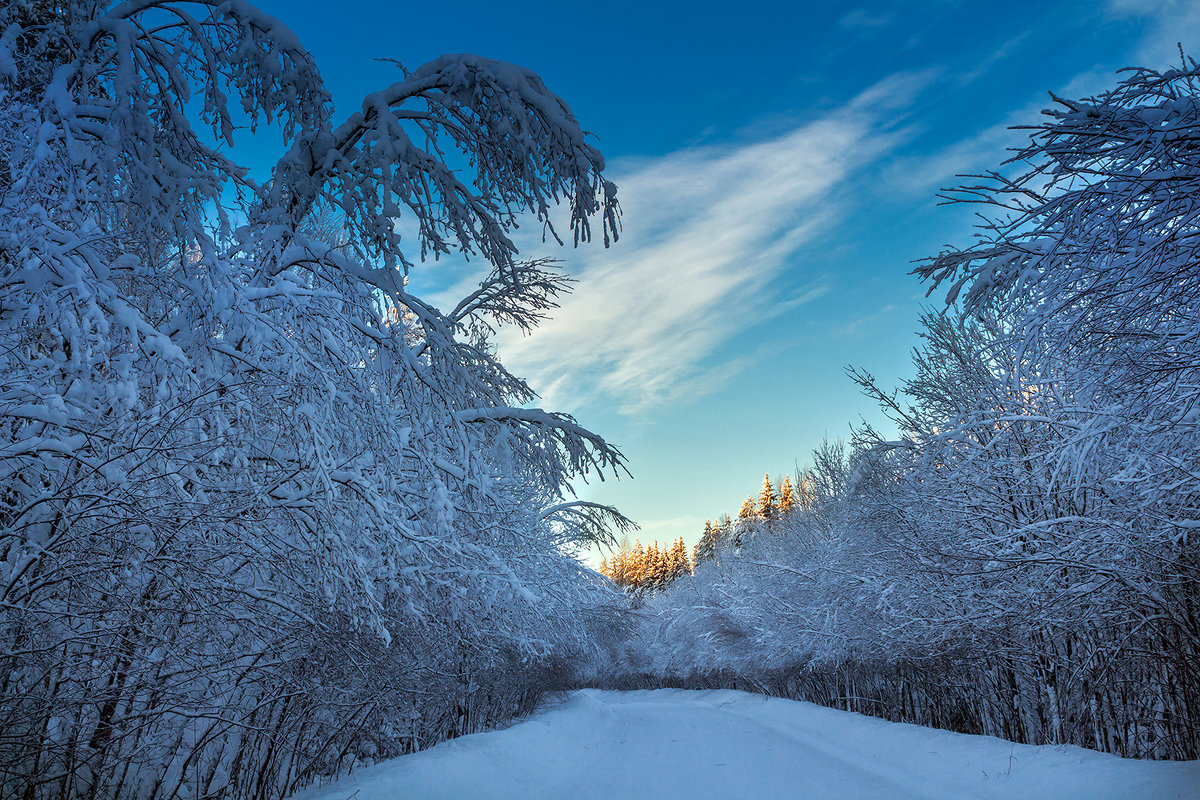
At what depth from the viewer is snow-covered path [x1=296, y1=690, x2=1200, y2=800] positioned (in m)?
6.96

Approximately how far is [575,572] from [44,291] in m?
13.7

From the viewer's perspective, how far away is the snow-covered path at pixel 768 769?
22.8 ft

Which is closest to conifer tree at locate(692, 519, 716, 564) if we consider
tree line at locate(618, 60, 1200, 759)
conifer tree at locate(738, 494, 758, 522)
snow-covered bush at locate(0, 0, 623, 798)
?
conifer tree at locate(738, 494, 758, 522)

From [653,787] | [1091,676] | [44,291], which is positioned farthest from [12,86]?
[1091,676]

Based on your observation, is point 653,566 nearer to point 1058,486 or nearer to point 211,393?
point 1058,486

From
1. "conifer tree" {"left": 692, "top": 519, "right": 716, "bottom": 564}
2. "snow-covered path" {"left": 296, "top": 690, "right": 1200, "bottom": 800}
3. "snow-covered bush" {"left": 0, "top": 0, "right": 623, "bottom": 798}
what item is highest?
"conifer tree" {"left": 692, "top": 519, "right": 716, "bottom": 564}

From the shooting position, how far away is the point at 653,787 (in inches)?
385

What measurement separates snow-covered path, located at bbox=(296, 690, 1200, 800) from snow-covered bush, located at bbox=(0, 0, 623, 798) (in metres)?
2.91

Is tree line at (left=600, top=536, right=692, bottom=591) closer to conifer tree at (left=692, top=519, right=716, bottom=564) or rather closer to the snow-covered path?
conifer tree at (left=692, top=519, right=716, bottom=564)

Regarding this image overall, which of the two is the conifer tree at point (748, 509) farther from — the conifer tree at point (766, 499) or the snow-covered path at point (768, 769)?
the snow-covered path at point (768, 769)

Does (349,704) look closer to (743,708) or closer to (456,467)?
(456,467)

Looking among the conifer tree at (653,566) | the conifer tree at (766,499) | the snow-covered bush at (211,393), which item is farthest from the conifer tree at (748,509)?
the snow-covered bush at (211,393)

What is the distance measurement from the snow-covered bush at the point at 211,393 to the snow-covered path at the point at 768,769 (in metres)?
2.91

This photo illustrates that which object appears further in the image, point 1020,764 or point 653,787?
point 653,787
